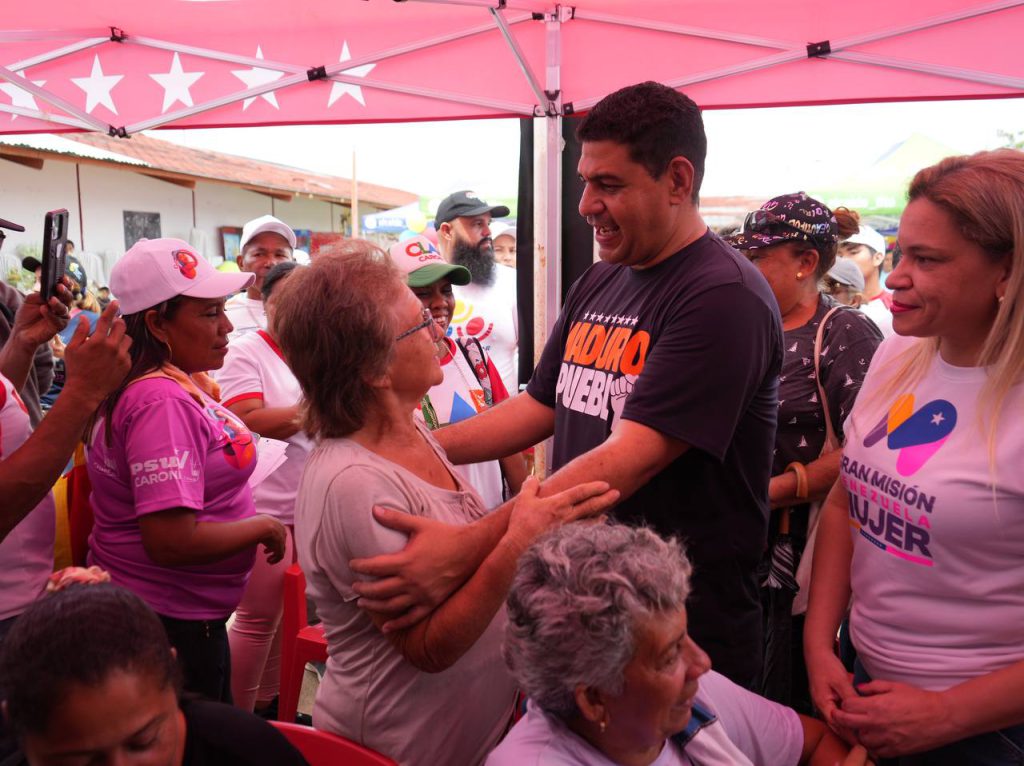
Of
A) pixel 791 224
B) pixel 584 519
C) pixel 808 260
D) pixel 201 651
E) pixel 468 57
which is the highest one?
pixel 468 57

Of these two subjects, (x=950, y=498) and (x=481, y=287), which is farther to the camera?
(x=481, y=287)

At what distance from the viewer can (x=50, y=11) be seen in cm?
414

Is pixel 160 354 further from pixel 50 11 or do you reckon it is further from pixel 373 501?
pixel 50 11

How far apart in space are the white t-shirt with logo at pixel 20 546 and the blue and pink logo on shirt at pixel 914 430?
1.95 metres

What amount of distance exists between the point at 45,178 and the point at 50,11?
753 cm

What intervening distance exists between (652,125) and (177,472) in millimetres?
1471

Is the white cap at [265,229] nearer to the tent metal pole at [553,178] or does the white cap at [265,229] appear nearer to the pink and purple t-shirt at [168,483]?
the tent metal pole at [553,178]

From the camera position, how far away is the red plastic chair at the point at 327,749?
1526mm

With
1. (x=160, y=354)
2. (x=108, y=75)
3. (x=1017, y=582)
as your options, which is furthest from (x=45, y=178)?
(x=1017, y=582)

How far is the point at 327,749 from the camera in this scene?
1.56 meters

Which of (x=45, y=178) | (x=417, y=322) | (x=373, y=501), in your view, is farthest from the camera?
(x=45, y=178)

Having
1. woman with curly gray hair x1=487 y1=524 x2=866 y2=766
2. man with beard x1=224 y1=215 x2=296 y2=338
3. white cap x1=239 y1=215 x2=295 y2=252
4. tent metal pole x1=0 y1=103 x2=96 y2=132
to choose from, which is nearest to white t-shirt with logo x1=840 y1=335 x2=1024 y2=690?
woman with curly gray hair x1=487 y1=524 x2=866 y2=766

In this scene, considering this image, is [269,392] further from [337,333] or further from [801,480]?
[801,480]

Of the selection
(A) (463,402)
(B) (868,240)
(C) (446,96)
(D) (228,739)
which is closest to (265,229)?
(C) (446,96)
